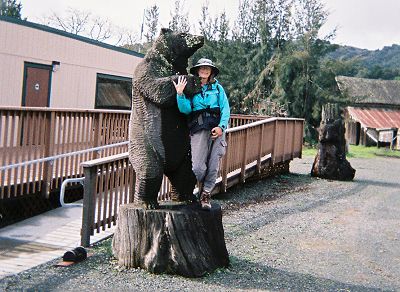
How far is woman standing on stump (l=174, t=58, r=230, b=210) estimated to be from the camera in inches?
192

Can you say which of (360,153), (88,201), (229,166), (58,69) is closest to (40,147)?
(88,201)

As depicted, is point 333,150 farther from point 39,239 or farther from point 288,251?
point 39,239

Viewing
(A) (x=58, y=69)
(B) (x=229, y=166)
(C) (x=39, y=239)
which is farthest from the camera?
(A) (x=58, y=69)

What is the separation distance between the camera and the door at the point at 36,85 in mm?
11961

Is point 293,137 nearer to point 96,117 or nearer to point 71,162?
point 96,117

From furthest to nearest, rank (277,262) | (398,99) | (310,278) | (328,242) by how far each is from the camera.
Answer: (398,99), (328,242), (277,262), (310,278)

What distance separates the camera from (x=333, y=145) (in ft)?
42.6

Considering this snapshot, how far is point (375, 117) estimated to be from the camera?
130 feet

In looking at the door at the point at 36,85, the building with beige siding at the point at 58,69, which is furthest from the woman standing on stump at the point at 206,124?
the door at the point at 36,85

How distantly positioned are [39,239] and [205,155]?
2.84 metres

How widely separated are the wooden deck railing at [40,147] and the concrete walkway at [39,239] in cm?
53

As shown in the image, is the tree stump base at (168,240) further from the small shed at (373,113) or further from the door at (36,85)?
the small shed at (373,113)

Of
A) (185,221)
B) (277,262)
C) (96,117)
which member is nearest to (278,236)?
(277,262)

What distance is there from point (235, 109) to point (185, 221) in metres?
26.2
